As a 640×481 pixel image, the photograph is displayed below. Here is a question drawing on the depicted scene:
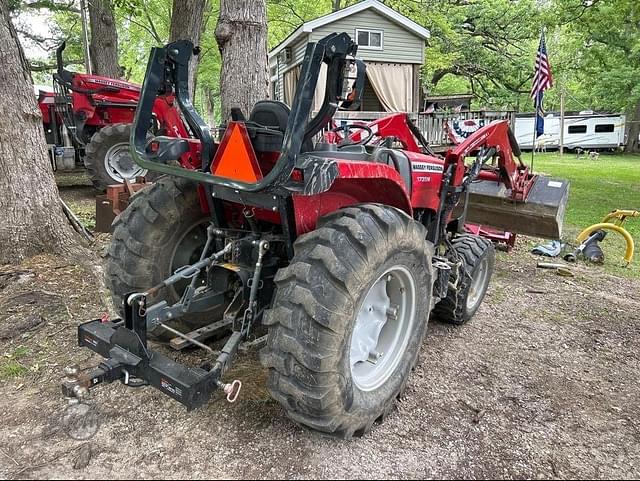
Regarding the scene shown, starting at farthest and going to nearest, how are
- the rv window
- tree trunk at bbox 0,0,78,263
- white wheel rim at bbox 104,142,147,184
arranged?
the rv window < white wheel rim at bbox 104,142,147,184 < tree trunk at bbox 0,0,78,263

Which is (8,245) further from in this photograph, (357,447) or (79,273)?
(357,447)

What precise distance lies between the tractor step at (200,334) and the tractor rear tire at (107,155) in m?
6.28

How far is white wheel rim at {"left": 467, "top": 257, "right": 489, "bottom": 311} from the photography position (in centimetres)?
428

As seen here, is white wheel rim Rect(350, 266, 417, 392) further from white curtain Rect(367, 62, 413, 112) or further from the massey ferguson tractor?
white curtain Rect(367, 62, 413, 112)

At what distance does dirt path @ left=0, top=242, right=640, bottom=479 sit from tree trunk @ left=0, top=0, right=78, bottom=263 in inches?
31.2

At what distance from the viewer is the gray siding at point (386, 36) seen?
17828mm

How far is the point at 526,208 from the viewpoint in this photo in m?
5.29

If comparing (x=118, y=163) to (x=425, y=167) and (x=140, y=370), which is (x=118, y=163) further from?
(x=140, y=370)

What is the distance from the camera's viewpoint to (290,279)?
229 centimetres

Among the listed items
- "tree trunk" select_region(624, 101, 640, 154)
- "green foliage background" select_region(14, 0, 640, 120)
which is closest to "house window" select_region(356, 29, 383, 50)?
"green foliage background" select_region(14, 0, 640, 120)

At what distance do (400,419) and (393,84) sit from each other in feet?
58.3

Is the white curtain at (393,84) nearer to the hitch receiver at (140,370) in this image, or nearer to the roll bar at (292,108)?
the roll bar at (292,108)

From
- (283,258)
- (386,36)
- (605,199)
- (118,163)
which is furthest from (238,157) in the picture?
(386,36)

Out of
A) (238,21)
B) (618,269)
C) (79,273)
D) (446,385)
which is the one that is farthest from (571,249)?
(79,273)
